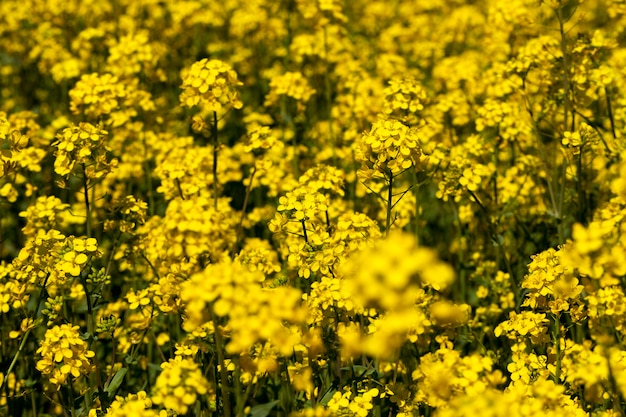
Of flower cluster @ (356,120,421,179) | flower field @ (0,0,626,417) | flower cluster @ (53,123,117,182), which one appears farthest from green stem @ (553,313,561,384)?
flower cluster @ (53,123,117,182)

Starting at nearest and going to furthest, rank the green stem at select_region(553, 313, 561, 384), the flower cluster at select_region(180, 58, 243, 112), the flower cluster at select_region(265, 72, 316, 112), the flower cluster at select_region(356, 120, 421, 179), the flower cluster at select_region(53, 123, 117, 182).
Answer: the green stem at select_region(553, 313, 561, 384)
the flower cluster at select_region(356, 120, 421, 179)
the flower cluster at select_region(53, 123, 117, 182)
the flower cluster at select_region(180, 58, 243, 112)
the flower cluster at select_region(265, 72, 316, 112)

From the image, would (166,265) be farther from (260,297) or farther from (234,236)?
(260,297)

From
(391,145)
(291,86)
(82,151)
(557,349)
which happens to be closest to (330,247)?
(391,145)

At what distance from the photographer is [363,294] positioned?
81.8 inches

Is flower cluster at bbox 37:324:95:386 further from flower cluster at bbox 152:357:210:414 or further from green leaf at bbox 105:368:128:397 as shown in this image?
flower cluster at bbox 152:357:210:414

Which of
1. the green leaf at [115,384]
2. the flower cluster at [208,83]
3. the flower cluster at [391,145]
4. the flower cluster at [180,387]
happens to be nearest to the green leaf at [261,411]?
the green leaf at [115,384]

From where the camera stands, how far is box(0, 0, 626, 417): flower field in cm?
281

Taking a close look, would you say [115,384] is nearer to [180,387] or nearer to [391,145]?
[180,387]

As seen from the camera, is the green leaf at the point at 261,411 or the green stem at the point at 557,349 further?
the green leaf at the point at 261,411

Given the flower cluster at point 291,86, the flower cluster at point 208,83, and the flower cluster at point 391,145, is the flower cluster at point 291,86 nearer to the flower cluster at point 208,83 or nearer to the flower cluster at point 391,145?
the flower cluster at point 208,83

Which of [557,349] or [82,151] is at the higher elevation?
[82,151]

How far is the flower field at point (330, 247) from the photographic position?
281 cm

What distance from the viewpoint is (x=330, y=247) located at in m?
3.78

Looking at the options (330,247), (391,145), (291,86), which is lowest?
(330,247)
